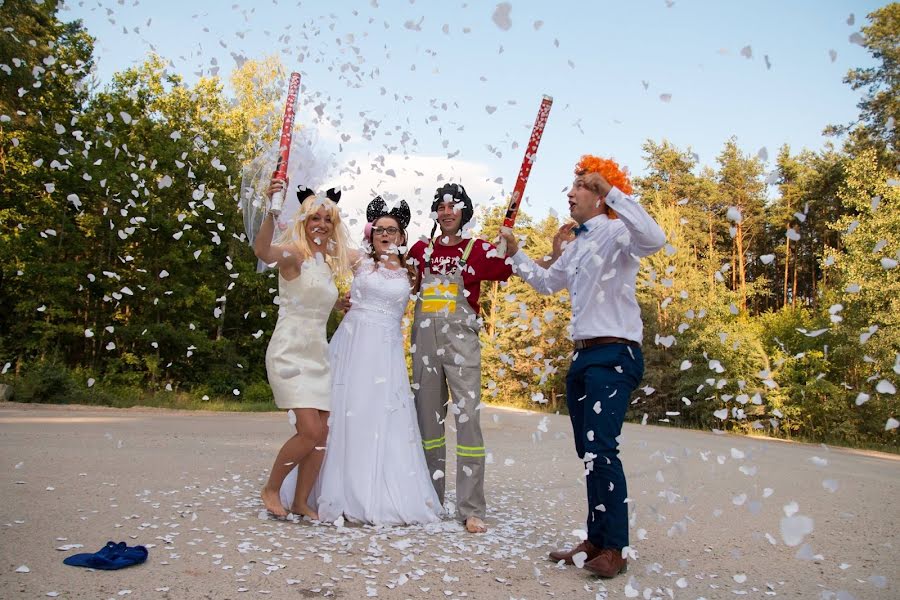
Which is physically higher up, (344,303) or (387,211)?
(387,211)

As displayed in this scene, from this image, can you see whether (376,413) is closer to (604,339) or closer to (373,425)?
(373,425)

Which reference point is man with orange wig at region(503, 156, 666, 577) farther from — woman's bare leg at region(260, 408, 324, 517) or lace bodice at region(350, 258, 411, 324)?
woman's bare leg at region(260, 408, 324, 517)

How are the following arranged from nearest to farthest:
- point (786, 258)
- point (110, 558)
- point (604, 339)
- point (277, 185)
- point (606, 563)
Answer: point (110, 558) → point (606, 563) → point (604, 339) → point (277, 185) → point (786, 258)

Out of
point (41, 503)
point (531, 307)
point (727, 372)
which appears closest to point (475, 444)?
point (41, 503)

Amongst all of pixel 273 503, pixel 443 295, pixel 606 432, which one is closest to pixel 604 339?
pixel 606 432

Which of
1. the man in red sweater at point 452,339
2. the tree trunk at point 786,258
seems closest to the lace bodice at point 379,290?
the man in red sweater at point 452,339

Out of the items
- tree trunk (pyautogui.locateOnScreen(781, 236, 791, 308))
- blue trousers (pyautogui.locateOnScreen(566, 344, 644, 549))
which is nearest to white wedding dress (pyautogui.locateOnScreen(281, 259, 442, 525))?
blue trousers (pyautogui.locateOnScreen(566, 344, 644, 549))

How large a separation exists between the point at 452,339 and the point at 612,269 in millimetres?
1444

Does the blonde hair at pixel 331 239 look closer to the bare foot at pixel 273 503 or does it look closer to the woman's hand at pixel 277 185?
the woman's hand at pixel 277 185

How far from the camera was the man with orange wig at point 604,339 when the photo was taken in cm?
390

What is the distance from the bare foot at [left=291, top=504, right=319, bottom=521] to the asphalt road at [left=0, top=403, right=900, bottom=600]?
18cm

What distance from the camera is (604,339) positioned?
4.13 m

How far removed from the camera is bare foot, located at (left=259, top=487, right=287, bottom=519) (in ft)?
16.1

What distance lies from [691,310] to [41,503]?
23.6 meters
